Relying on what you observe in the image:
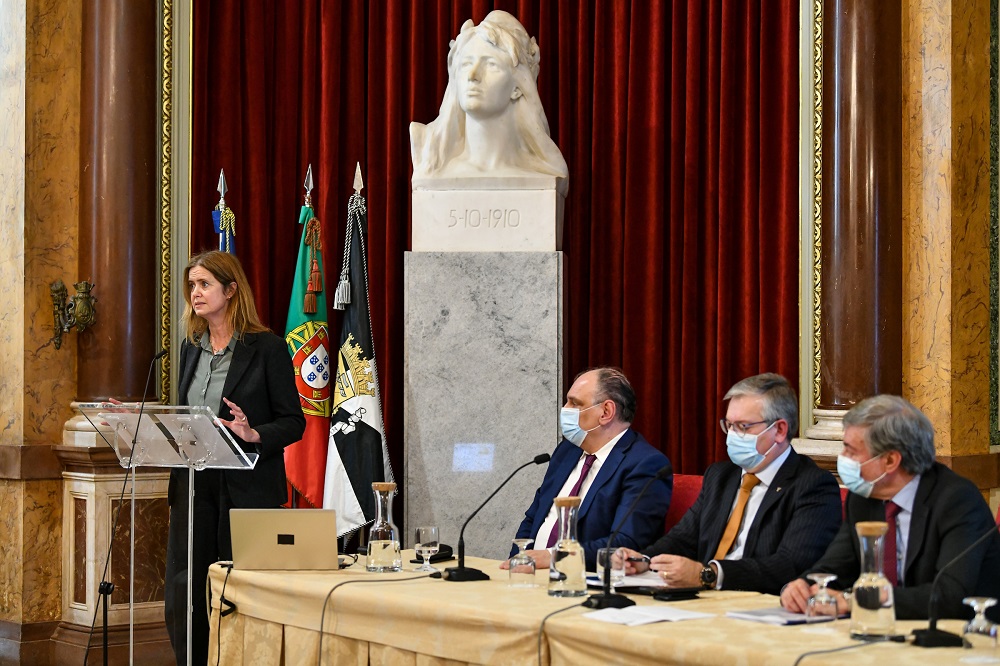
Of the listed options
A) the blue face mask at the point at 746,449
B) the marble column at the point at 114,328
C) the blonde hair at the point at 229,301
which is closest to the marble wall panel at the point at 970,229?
the blue face mask at the point at 746,449

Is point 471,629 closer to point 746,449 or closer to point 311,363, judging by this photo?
point 746,449

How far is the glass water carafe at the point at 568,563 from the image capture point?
9.99 ft

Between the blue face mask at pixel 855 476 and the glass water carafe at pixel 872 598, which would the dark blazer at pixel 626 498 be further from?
the glass water carafe at pixel 872 598

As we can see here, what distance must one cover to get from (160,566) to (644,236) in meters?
2.57

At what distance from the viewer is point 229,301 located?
4484mm

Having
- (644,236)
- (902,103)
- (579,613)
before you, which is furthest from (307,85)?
(579,613)

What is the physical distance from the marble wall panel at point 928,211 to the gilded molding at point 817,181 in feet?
1.06

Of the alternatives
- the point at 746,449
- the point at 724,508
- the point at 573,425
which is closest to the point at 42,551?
the point at 573,425

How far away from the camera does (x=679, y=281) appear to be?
19.2 feet

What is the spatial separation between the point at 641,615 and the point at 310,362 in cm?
340

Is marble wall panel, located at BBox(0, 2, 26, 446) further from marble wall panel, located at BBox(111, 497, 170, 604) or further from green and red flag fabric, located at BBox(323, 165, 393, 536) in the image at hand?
green and red flag fabric, located at BBox(323, 165, 393, 536)

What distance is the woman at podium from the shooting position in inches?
171

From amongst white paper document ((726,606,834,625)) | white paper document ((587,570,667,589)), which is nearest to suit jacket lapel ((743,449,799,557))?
white paper document ((587,570,667,589))

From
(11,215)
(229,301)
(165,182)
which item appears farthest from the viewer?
(165,182)
